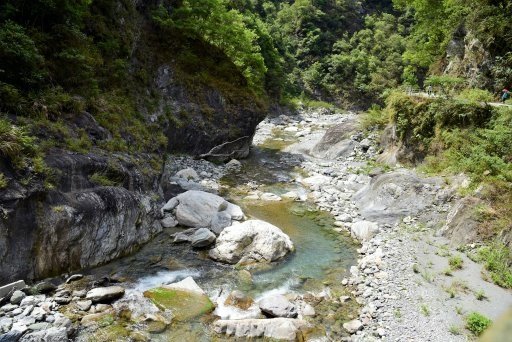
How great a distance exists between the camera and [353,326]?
32.1 ft

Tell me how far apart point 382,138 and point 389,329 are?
18372 millimetres

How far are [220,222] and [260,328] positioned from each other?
240 inches

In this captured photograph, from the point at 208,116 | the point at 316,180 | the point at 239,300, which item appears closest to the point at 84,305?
the point at 239,300

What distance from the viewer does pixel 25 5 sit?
43.1 ft

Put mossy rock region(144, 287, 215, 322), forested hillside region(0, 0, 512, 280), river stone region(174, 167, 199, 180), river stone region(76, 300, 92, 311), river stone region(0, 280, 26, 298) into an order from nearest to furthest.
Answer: river stone region(0, 280, 26, 298) < river stone region(76, 300, 92, 311) < mossy rock region(144, 287, 215, 322) < forested hillside region(0, 0, 512, 280) < river stone region(174, 167, 199, 180)

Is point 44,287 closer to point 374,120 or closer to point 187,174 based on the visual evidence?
point 187,174

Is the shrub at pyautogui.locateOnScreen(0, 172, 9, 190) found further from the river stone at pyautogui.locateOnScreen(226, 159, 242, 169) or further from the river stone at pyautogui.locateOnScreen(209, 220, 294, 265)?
the river stone at pyautogui.locateOnScreen(226, 159, 242, 169)

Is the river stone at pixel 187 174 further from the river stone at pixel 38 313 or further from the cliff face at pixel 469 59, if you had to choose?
the cliff face at pixel 469 59

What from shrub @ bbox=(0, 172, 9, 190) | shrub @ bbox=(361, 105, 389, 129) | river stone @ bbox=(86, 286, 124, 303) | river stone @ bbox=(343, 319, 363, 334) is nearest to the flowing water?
river stone @ bbox=(86, 286, 124, 303)

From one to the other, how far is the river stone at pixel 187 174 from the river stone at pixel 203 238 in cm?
741

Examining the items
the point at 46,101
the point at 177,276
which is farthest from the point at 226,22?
the point at 177,276

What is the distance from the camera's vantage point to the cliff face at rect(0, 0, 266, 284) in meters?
9.57

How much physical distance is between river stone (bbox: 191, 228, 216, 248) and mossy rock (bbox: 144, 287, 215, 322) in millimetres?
2902

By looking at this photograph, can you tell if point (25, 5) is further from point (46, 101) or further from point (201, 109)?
point (201, 109)
